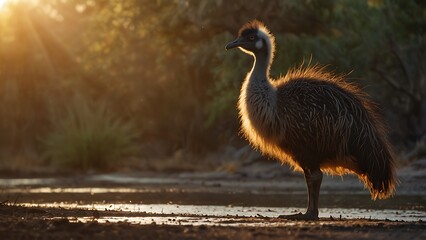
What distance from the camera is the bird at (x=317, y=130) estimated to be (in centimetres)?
1280

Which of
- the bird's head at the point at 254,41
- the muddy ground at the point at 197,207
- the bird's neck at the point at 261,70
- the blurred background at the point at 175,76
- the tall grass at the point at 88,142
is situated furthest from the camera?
the blurred background at the point at 175,76

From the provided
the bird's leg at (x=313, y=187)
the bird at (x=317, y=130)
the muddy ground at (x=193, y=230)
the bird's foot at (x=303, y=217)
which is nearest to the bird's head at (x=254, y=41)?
the bird at (x=317, y=130)

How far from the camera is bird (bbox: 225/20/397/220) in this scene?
12.8m

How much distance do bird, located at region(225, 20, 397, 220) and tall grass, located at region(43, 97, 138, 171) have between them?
47.7 ft

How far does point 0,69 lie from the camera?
34.1 metres

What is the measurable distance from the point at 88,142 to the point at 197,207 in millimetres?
12540

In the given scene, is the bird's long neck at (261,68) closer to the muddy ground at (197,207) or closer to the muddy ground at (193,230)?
the muddy ground at (197,207)

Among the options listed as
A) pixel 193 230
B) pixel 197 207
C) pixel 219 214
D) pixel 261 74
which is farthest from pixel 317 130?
pixel 193 230

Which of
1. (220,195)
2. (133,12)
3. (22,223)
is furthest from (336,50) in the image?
(22,223)

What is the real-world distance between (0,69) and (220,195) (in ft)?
55.7

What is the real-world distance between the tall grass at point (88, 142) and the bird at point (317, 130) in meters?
14.6

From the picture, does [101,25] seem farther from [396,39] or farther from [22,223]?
[22,223]

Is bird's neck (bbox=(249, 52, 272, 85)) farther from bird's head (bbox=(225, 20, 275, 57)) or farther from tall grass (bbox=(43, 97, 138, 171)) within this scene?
tall grass (bbox=(43, 97, 138, 171))

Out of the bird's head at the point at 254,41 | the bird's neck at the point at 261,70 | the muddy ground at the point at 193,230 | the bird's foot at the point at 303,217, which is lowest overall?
the bird's foot at the point at 303,217
